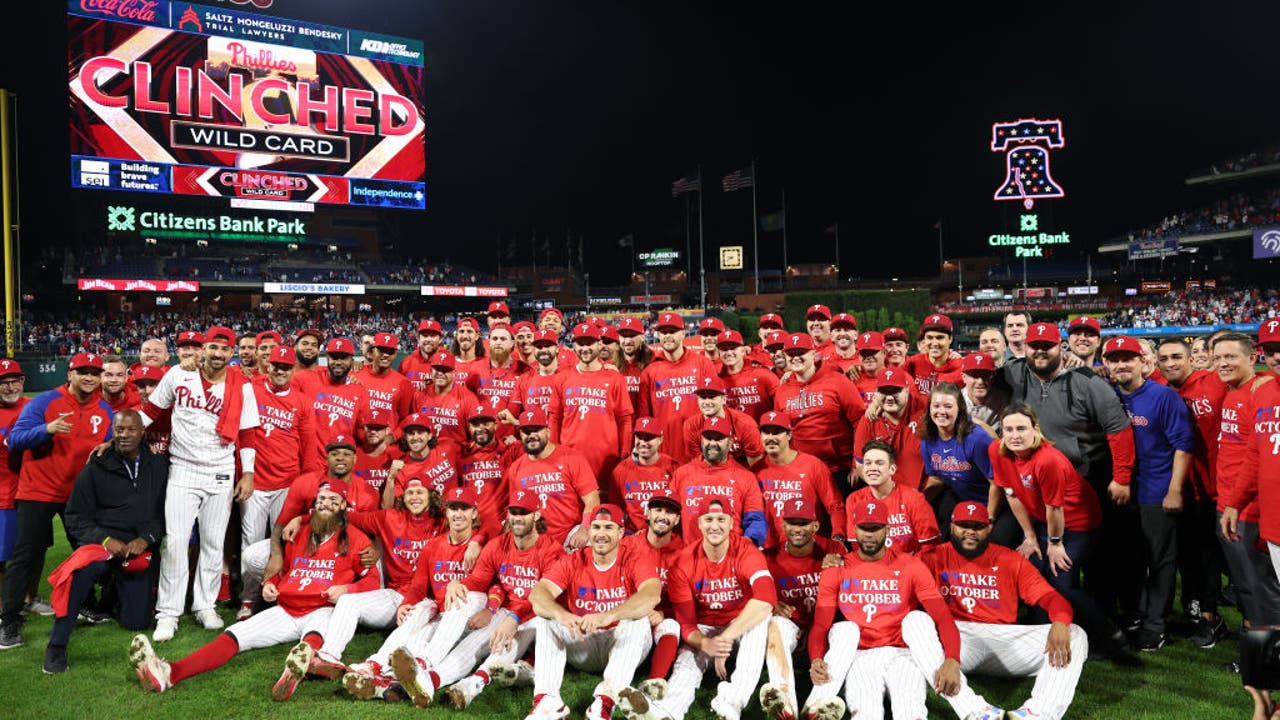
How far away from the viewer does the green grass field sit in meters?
4.72

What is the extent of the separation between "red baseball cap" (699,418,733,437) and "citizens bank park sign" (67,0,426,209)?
32102 mm

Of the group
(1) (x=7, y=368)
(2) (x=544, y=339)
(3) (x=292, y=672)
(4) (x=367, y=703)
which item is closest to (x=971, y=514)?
(2) (x=544, y=339)

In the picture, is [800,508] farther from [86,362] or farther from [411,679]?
[86,362]

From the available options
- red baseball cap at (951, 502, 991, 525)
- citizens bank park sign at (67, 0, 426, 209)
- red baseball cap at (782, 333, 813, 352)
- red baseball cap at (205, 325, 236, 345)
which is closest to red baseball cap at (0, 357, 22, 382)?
red baseball cap at (205, 325, 236, 345)

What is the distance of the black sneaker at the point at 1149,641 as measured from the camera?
5.53m

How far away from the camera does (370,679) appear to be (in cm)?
491

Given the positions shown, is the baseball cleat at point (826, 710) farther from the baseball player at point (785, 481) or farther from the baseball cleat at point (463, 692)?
the baseball cleat at point (463, 692)

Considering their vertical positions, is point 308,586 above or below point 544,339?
below

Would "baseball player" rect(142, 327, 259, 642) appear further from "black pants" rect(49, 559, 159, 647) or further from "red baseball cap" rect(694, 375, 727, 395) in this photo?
"red baseball cap" rect(694, 375, 727, 395)

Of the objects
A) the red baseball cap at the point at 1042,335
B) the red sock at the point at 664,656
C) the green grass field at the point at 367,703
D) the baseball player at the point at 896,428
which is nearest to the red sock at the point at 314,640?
the green grass field at the point at 367,703

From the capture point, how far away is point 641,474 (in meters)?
6.33

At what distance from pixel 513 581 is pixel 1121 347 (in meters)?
4.90

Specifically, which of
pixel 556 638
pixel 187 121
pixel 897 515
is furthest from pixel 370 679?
pixel 187 121

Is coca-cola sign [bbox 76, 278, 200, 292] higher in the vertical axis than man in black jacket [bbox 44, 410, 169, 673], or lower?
higher
